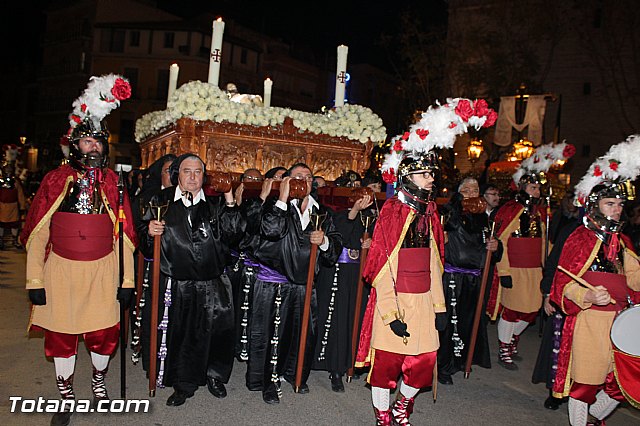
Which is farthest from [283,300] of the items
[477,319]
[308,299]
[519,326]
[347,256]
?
[519,326]

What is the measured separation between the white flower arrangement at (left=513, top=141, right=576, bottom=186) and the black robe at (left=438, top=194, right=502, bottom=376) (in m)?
1.67

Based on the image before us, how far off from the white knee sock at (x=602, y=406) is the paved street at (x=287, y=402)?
48 centimetres

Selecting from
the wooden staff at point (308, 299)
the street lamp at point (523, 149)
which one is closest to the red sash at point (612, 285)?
the wooden staff at point (308, 299)

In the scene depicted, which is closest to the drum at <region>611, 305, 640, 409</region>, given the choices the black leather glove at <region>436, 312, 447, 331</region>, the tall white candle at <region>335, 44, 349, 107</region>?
the black leather glove at <region>436, 312, 447, 331</region>

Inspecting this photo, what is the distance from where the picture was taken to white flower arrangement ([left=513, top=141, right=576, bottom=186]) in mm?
7625

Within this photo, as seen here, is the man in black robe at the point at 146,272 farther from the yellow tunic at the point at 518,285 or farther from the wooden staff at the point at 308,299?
the yellow tunic at the point at 518,285

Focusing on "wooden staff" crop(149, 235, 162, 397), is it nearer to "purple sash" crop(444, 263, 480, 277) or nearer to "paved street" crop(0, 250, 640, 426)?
"paved street" crop(0, 250, 640, 426)

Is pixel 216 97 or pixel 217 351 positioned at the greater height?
pixel 216 97

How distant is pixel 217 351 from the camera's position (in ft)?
16.3

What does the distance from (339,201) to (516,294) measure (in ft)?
9.03

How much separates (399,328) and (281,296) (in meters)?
1.42

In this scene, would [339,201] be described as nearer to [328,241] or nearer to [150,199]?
[328,241]

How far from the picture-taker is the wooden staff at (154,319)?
15.2 ft

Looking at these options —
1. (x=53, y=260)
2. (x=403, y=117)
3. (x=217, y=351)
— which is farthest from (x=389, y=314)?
(x=403, y=117)
